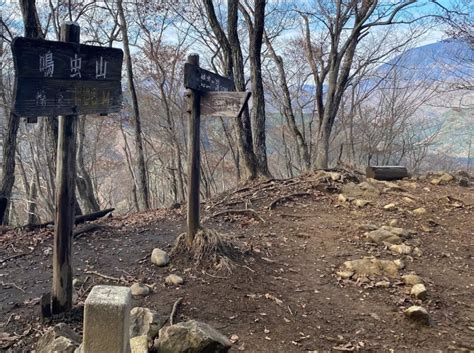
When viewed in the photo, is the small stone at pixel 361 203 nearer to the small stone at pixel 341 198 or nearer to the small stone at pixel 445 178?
the small stone at pixel 341 198

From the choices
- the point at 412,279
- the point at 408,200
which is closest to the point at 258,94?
the point at 408,200

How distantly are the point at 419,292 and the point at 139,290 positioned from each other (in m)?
2.40

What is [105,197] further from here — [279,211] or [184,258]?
[184,258]

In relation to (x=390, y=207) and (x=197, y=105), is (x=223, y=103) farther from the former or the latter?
(x=390, y=207)

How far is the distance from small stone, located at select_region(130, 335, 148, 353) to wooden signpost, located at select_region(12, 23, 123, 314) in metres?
0.85

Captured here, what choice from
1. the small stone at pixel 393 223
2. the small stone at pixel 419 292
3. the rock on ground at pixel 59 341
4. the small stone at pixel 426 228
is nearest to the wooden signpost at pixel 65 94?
the rock on ground at pixel 59 341

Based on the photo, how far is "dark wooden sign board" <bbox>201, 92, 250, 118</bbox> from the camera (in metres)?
3.98

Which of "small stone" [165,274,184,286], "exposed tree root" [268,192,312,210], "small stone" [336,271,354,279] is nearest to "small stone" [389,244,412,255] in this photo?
"small stone" [336,271,354,279]

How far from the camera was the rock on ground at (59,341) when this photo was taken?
8.02 ft

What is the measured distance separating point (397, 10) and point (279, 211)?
22.4ft

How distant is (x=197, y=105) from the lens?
4145mm

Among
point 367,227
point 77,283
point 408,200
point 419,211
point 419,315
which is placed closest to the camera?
point 419,315

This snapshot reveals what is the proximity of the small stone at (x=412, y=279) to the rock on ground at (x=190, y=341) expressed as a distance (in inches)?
81.9

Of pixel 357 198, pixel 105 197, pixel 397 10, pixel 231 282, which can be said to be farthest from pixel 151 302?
pixel 105 197
